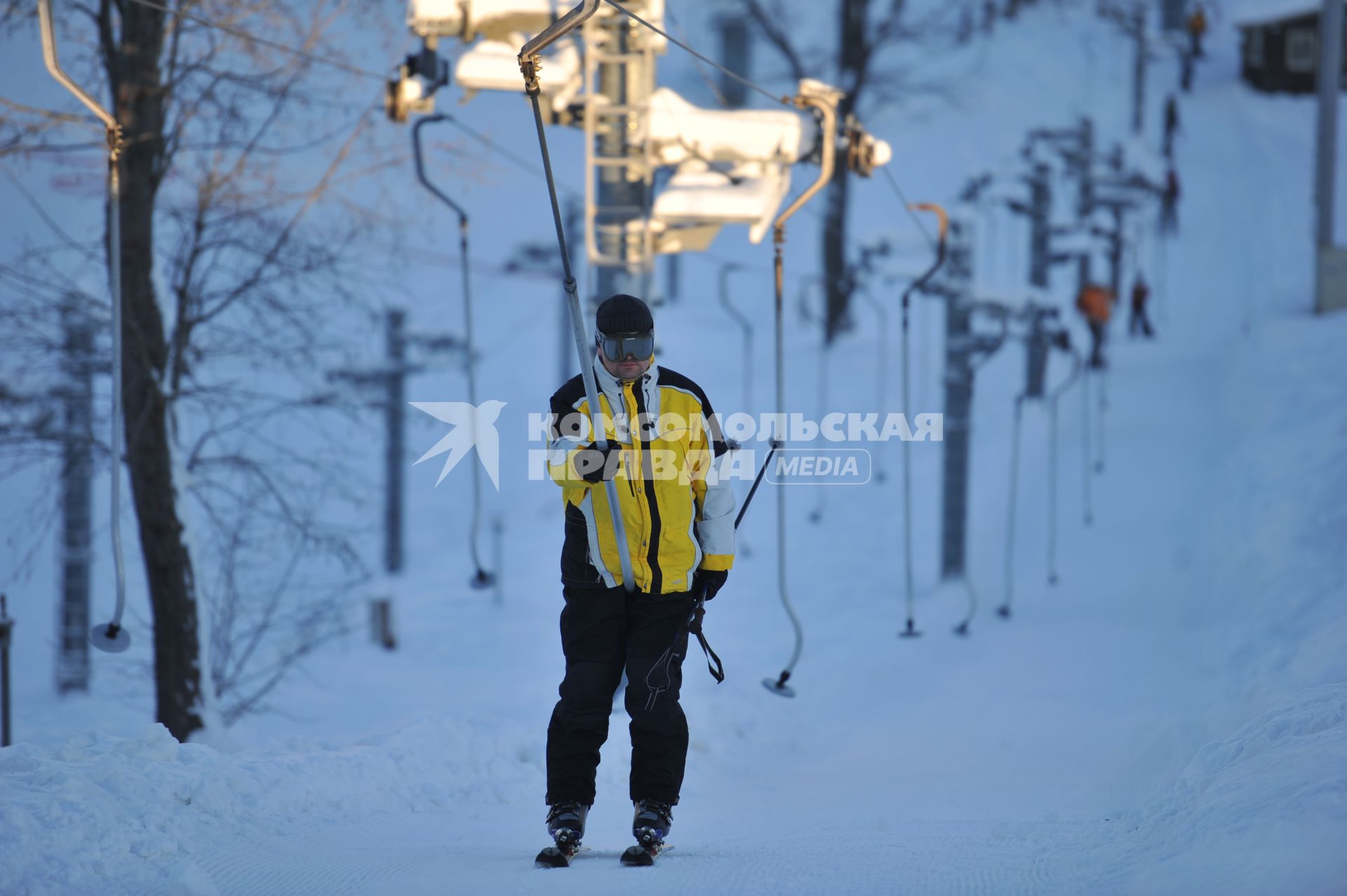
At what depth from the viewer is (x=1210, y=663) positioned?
916 cm

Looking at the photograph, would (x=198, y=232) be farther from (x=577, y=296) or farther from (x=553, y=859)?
(x=553, y=859)

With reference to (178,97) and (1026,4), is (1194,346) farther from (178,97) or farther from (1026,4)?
(1026,4)

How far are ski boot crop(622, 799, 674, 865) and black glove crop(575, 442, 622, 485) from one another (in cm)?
106

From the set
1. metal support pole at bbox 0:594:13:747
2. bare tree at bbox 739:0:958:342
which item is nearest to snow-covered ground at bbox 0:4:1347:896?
metal support pole at bbox 0:594:13:747

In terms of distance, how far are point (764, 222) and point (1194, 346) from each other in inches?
644

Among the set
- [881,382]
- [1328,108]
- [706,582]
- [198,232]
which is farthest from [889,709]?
[1328,108]

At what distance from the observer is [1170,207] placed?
2995 cm

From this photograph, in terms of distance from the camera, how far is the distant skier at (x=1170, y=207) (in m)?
27.5

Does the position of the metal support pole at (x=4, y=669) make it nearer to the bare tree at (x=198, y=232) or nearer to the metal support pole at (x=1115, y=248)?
the bare tree at (x=198, y=232)

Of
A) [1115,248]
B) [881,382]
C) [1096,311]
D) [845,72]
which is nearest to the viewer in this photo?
[881,382]

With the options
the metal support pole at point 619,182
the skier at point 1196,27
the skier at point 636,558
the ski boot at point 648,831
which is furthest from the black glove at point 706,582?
the skier at point 1196,27

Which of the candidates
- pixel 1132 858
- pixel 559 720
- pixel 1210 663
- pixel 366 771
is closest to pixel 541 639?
pixel 1210 663

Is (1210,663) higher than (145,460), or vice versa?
(145,460)

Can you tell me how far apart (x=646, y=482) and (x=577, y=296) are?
2.08 ft
